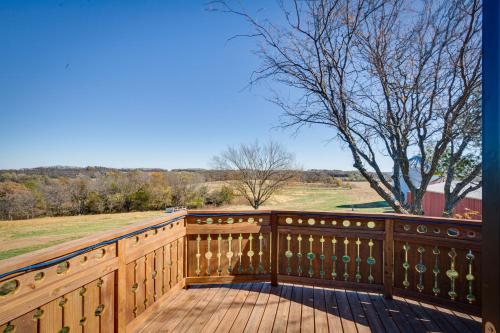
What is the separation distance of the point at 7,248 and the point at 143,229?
21.9 m

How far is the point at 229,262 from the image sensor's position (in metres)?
3.36

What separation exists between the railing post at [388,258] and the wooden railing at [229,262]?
11 millimetres

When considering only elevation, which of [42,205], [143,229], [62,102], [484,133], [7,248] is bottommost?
[7,248]

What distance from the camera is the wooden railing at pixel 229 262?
60.4 inches

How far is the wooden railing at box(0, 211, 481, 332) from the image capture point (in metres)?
1.53

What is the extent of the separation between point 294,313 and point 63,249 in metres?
2.23

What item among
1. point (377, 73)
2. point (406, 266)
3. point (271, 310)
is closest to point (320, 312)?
point (271, 310)

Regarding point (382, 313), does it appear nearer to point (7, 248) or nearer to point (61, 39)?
point (61, 39)

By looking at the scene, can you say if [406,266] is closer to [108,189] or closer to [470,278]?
[470,278]

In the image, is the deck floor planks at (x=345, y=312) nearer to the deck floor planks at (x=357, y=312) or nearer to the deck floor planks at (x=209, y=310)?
the deck floor planks at (x=357, y=312)

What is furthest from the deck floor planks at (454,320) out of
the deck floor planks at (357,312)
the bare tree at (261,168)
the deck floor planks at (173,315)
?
the bare tree at (261,168)

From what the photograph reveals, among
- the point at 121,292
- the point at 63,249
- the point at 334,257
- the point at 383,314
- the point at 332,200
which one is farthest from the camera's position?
the point at 332,200

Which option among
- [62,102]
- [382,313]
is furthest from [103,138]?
[382,313]

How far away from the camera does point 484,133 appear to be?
59cm
